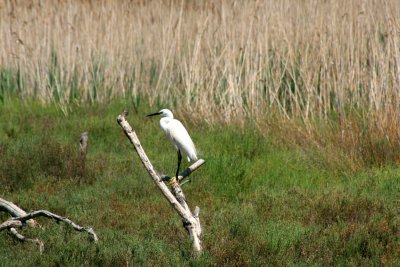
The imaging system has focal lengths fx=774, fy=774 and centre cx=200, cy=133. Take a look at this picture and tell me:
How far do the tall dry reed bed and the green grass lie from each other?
0.45 metres

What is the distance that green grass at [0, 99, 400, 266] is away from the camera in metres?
5.21

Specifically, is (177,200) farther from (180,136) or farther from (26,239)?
(26,239)

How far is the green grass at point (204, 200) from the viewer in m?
5.21

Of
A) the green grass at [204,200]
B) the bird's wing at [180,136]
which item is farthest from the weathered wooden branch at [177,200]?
the bird's wing at [180,136]

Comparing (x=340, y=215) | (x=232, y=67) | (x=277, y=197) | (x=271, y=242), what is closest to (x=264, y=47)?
(x=232, y=67)

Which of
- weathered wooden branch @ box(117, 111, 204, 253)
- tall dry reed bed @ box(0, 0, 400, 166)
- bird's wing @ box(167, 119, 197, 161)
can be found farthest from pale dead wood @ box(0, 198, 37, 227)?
tall dry reed bed @ box(0, 0, 400, 166)

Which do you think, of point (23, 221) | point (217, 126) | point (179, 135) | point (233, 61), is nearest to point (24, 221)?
point (23, 221)

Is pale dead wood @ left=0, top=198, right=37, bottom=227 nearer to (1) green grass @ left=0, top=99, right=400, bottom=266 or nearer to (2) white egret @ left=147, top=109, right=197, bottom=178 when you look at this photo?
(1) green grass @ left=0, top=99, right=400, bottom=266

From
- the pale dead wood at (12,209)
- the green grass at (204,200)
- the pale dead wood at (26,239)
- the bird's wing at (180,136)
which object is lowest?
the green grass at (204,200)

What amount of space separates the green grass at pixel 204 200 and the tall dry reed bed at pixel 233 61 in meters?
0.45

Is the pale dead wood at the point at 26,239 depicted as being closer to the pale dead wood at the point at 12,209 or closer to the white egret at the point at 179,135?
the pale dead wood at the point at 12,209

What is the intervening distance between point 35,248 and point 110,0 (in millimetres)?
7765

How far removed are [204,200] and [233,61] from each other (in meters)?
3.16

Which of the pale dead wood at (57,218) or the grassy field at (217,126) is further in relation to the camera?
the grassy field at (217,126)
